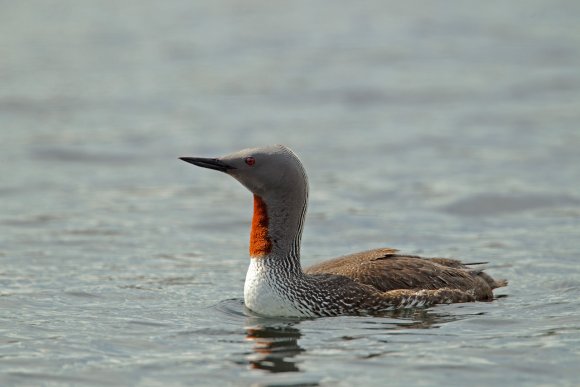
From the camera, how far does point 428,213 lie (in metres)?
14.3

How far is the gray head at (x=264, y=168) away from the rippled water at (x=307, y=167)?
1061mm

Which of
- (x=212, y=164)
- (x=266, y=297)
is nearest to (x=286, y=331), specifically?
(x=266, y=297)

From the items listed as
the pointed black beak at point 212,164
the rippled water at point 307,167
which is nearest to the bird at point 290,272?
the pointed black beak at point 212,164

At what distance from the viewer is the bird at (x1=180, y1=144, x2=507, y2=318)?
32.1 feet

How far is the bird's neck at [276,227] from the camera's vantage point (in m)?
9.94

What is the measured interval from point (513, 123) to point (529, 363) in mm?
10149

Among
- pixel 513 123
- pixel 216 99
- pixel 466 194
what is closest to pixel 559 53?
pixel 513 123

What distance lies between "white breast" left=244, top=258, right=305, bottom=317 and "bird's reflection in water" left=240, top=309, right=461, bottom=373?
2.8 inches

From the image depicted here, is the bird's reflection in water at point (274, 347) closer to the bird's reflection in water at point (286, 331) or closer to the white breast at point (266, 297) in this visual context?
the bird's reflection in water at point (286, 331)

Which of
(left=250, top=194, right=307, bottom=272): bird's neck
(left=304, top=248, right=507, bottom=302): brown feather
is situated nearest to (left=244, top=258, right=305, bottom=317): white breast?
(left=250, top=194, right=307, bottom=272): bird's neck

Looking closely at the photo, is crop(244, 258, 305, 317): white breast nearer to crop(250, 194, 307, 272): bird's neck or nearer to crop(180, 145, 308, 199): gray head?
crop(250, 194, 307, 272): bird's neck

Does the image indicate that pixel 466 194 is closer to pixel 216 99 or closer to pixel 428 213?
pixel 428 213

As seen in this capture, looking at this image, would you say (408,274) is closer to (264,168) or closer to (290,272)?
(290,272)

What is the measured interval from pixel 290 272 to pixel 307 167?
259 inches
